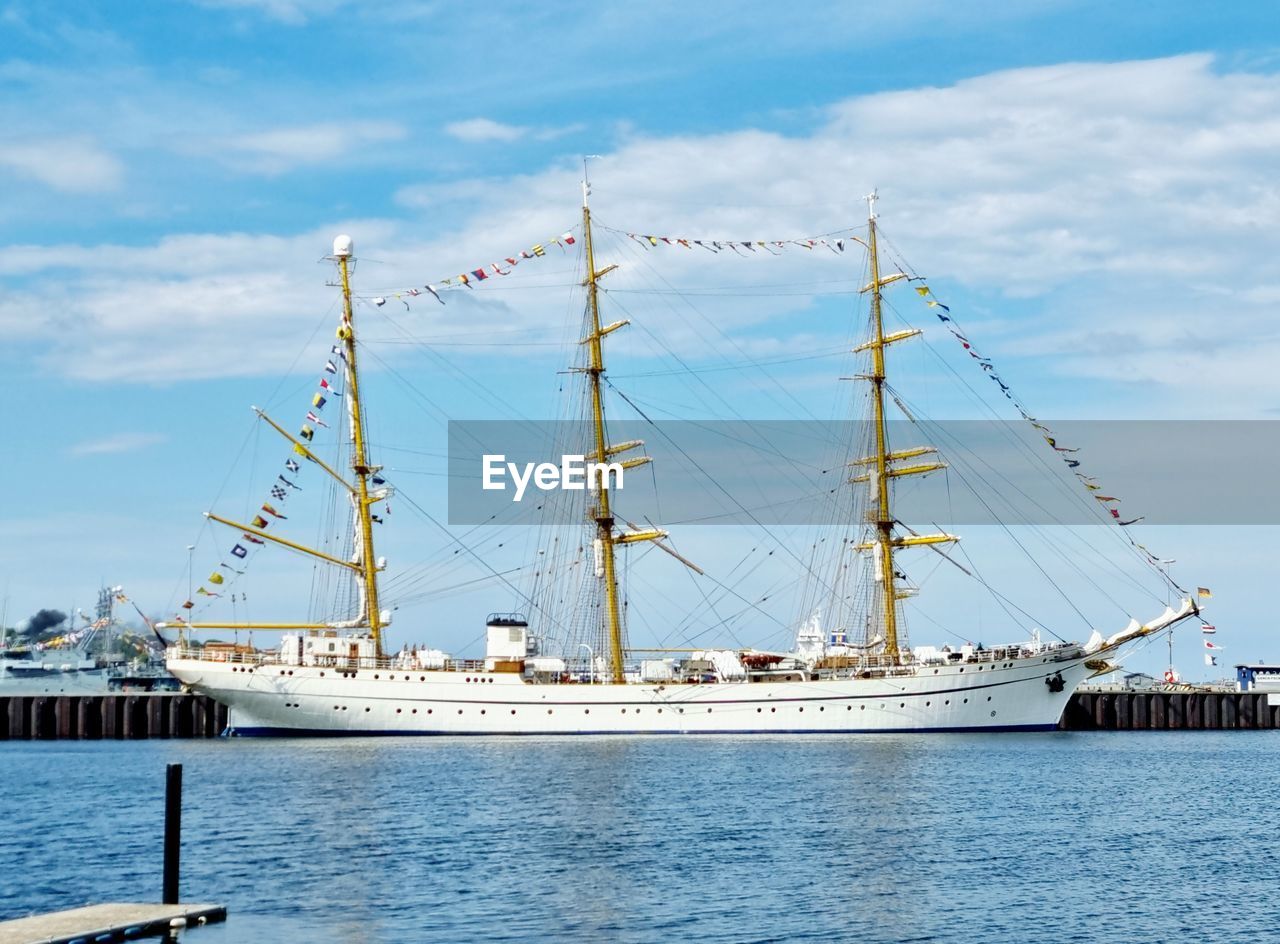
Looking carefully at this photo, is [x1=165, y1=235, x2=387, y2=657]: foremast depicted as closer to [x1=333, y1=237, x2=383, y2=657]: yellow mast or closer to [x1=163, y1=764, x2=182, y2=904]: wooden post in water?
[x1=333, y1=237, x2=383, y2=657]: yellow mast

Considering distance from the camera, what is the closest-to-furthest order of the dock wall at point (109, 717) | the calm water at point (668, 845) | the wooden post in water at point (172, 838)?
the wooden post in water at point (172, 838) < the calm water at point (668, 845) < the dock wall at point (109, 717)

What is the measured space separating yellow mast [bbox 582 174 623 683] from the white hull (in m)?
3.21

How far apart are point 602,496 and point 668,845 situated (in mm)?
44803

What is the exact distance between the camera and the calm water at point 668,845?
106 feet

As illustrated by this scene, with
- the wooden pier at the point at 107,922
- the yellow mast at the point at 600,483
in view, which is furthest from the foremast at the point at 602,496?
the wooden pier at the point at 107,922

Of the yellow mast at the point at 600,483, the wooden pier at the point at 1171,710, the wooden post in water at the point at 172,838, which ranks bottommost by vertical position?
the wooden pier at the point at 1171,710

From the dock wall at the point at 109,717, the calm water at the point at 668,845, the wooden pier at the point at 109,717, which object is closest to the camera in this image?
the calm water at the point at 668,845

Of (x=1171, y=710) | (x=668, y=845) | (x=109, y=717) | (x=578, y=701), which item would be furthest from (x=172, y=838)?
(x=1171, y=710)

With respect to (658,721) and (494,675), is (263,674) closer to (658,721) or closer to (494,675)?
(494,675)

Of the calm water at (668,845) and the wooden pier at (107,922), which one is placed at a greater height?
the wooden pier at (107,922)

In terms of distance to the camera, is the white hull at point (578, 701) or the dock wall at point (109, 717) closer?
the white hull at point (578, 701)

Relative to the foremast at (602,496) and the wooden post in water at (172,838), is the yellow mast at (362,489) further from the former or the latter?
the wooden post in water at (172,838)

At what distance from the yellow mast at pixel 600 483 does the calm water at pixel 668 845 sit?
629 inches

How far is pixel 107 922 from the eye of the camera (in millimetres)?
29000
